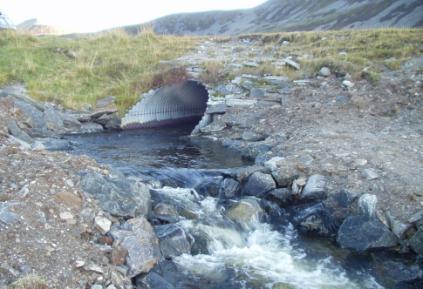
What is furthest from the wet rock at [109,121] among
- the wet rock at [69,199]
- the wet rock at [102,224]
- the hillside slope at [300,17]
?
the hillside slope at [300,17]

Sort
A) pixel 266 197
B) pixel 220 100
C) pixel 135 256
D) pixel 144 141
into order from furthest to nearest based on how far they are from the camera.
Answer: pixel 220 100 → pixel 144 141 → pixel 266 197 → pixel 135 256

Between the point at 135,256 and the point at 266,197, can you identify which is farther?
the point at 266,197

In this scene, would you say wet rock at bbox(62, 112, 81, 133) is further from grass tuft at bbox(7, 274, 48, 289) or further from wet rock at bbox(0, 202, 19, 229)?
grass tuft at bbox(7, 274, 48, 289)

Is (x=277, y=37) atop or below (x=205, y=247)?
atop

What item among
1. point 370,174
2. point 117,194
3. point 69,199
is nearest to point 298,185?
point 370,174

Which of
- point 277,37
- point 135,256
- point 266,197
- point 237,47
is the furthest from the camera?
point 277,37

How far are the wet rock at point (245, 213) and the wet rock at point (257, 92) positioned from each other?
300 inches

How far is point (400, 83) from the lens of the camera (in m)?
14.7

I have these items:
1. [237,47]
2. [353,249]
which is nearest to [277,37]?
[237,47]

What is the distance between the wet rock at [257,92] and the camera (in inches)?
629

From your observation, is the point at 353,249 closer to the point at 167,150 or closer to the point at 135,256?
the point at 135,256

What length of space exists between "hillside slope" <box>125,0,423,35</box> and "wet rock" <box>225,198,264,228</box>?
103 ft

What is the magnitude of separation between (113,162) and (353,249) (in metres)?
6.03

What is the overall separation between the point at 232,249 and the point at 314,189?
88.5 inches
